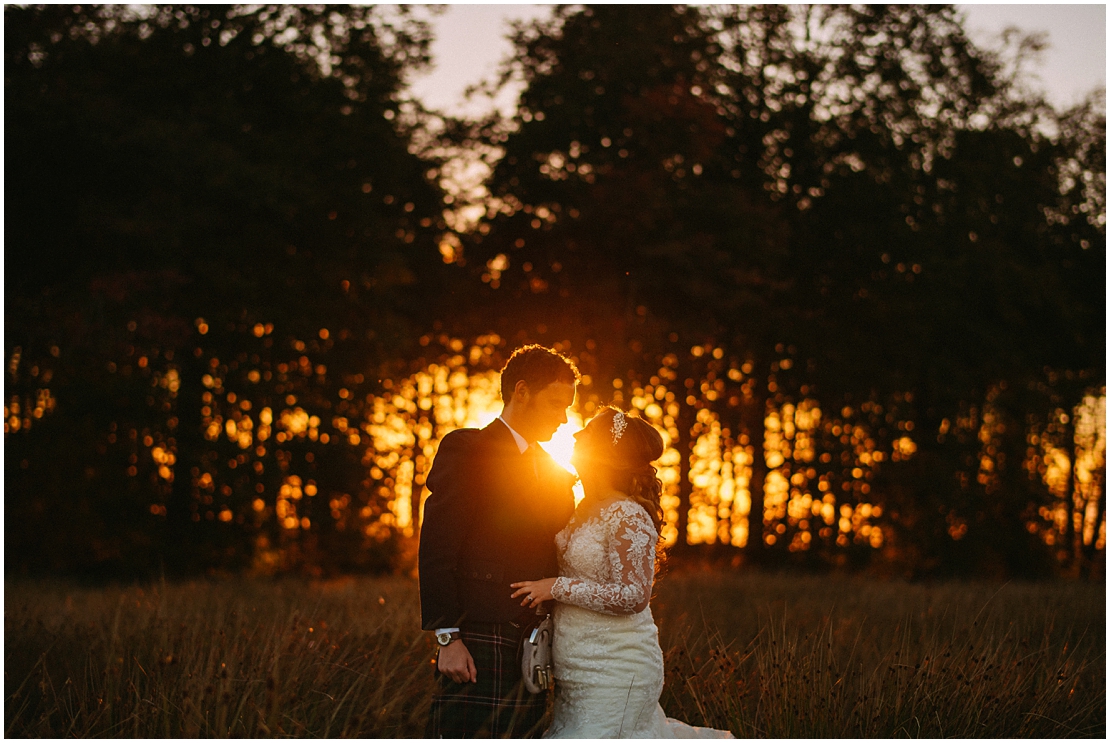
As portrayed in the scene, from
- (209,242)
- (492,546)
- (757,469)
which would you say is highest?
(209,242)

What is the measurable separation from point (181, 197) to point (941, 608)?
11.0m

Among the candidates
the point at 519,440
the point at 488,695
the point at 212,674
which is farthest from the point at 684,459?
the point at 488,695

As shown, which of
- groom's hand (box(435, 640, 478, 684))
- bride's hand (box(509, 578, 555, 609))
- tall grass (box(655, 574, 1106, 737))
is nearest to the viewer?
groom's hand (box(435, 640, 478, 684))

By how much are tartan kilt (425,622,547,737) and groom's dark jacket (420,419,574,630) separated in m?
0.07

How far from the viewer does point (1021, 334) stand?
711 inches

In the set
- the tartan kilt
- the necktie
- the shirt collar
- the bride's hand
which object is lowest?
the tartan kilt

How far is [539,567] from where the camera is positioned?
3.94 m

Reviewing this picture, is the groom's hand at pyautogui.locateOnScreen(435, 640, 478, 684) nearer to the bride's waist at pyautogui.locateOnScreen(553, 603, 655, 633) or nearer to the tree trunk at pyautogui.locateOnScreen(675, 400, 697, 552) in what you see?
the bride's waist at pyautogui.locateOnScreen(553, 603, 655, 633)

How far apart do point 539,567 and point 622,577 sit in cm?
35

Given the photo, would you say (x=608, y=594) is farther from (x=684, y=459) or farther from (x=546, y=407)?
(x=684, y=459)

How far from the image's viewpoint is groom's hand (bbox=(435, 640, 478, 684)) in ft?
12.0

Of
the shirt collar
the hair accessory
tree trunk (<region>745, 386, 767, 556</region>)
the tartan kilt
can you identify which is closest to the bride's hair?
the hair accessory

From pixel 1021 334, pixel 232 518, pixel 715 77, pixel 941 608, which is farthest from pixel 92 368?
pixel 1021 334

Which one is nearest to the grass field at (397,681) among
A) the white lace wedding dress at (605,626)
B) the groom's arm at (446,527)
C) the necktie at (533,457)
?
the groom's arm at (446,527)
